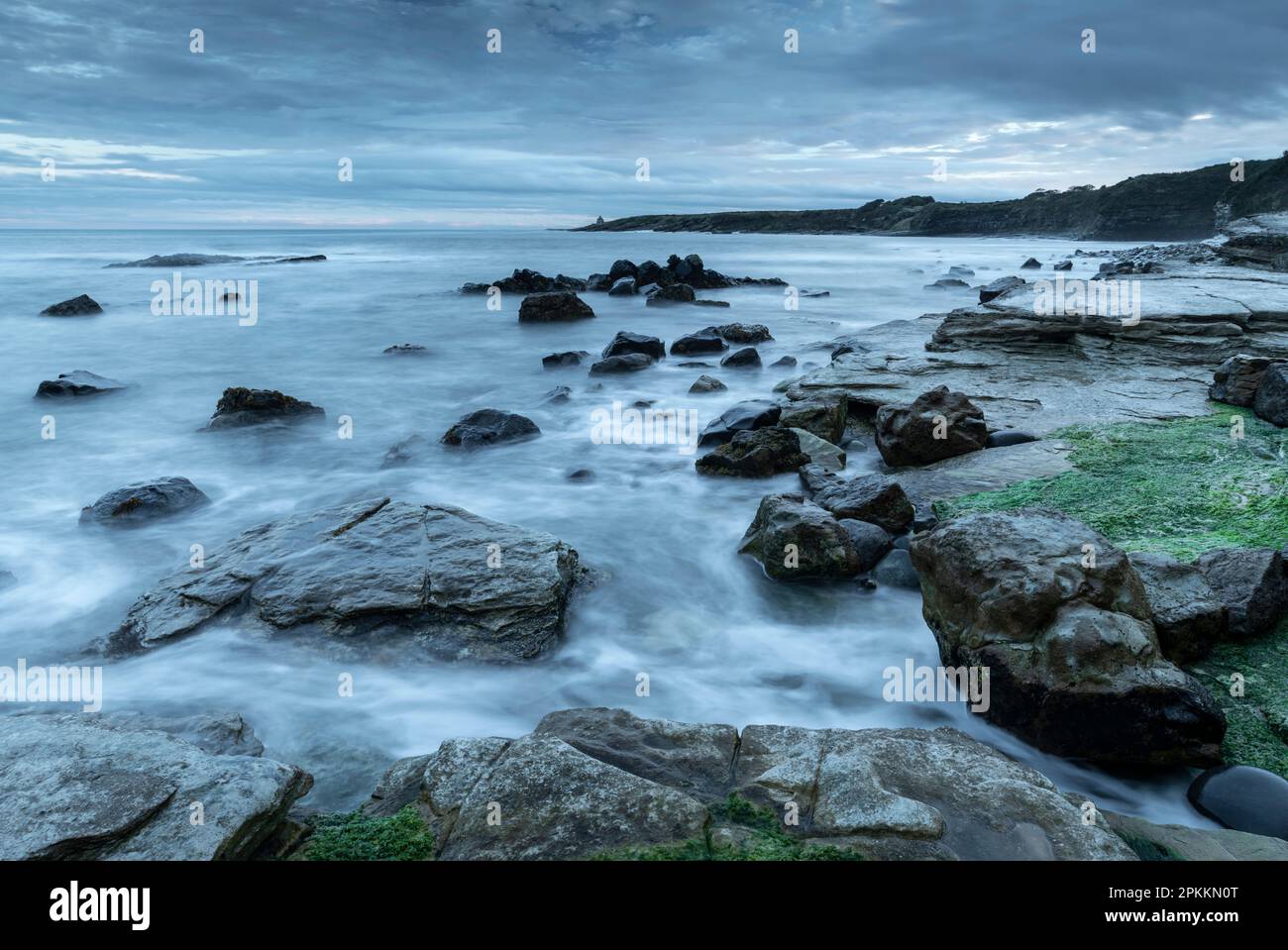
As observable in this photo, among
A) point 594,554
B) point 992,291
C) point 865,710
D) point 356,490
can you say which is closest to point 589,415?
point 356,490

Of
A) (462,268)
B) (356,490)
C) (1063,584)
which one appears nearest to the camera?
(1063,584)

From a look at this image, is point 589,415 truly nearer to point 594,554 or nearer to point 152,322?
point 594,554

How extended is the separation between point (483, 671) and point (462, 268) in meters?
41.6

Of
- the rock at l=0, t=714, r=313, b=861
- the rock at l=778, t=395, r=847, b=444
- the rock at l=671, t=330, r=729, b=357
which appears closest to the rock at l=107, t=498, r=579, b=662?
the rock at l=0, t=714, r=313, b=861

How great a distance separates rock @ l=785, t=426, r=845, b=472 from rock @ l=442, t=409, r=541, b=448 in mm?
3679

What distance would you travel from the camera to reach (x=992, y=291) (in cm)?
2114

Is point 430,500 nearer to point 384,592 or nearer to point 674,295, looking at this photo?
point 384,592

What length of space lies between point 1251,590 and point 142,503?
28.9ft

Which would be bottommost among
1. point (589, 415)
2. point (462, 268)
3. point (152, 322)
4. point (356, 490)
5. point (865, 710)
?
point (865, 710)

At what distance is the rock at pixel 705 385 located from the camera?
12.4 metres

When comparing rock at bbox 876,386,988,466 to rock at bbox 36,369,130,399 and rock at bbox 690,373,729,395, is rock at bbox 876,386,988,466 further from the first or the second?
rock at bbox 36,369,130,399

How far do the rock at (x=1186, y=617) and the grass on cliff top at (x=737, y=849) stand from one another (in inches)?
104

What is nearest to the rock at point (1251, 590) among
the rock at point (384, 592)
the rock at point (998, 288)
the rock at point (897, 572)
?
the rock at point (897, 572)

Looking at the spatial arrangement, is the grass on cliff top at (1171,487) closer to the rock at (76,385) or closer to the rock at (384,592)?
the rock at (384,592)
